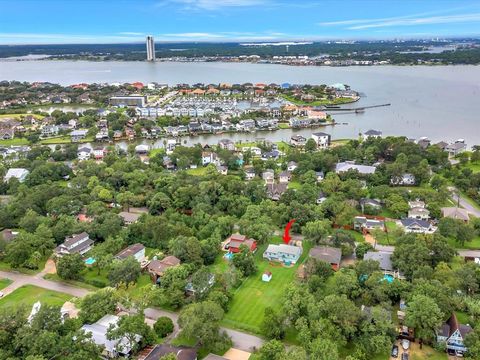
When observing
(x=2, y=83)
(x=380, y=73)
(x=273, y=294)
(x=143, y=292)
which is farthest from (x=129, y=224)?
(x=380, y=73)

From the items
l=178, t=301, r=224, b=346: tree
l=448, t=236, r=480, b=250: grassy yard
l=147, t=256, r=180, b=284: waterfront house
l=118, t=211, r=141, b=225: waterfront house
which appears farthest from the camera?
l=118, t=211, r=141, b=225: waterfront house

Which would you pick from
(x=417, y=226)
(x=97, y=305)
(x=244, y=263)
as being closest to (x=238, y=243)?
(x=244, y=263)

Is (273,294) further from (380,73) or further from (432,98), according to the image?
(380,73)

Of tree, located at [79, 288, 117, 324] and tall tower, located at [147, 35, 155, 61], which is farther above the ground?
tall tower, located at [147, 35, 155, 61]

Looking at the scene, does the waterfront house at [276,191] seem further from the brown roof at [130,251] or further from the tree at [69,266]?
the tree at [69,266]

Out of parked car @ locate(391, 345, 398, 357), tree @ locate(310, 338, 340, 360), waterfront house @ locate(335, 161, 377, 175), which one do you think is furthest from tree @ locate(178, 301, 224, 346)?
waterfront house @ locate(335, 161, 377, 175)

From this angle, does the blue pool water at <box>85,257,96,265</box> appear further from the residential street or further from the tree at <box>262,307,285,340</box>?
the tree at <box>262,307,285,340</box>

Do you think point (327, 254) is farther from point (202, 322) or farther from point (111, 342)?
point (111, 342)
